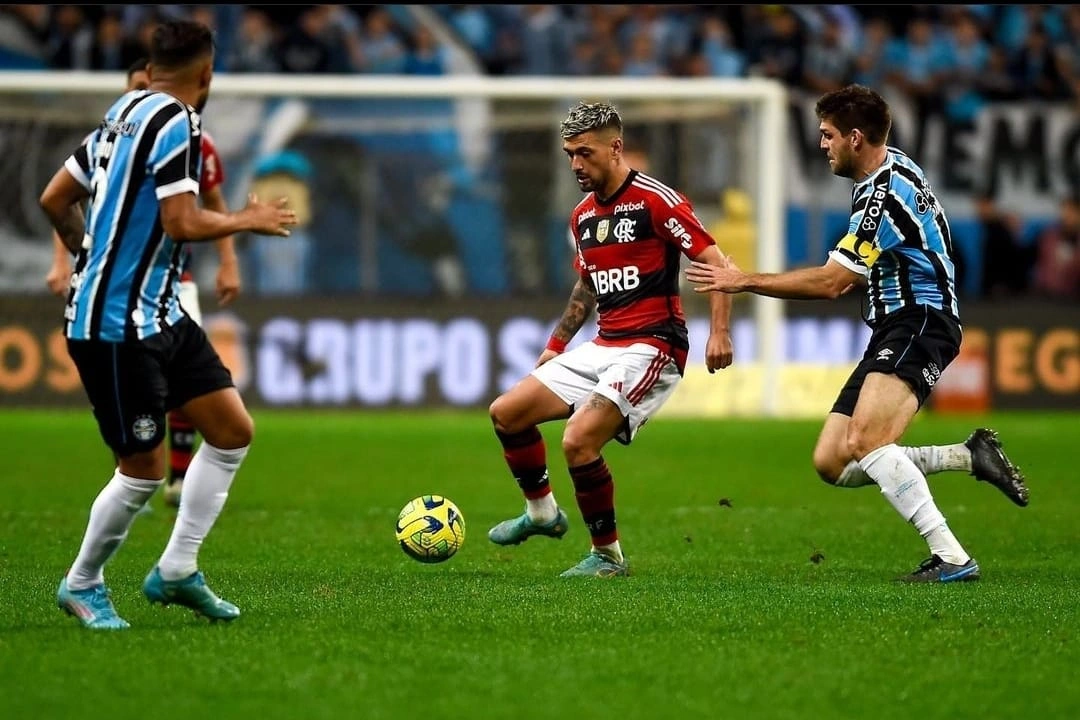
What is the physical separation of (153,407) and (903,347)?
11.5 ft

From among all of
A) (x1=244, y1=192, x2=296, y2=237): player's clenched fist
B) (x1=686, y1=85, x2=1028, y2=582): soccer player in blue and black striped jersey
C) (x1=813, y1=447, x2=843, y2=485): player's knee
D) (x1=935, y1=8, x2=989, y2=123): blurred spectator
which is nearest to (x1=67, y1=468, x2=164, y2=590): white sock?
(x1=244, y1=192, x2=296, y2=237): player's clenched fist

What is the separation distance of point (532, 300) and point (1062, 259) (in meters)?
7.13

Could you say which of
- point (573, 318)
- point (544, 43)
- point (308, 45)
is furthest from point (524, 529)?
point (544, 43)

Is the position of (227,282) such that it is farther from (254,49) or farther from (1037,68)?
(1037,68)

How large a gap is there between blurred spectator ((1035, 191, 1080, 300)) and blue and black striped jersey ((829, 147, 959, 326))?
14.0 metres

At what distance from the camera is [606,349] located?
322 inches

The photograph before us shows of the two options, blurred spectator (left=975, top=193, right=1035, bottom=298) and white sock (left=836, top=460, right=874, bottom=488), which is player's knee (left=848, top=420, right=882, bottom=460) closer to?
white sock (left=836, top=460, right=874, bottom=488)

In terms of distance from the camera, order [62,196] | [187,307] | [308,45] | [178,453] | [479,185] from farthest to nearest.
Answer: [308,45] < [479,185] < [178,453] < [187,307] < [62,196]

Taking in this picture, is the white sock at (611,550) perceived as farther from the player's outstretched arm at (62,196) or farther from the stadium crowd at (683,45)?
the stadium crowd at (683,45)

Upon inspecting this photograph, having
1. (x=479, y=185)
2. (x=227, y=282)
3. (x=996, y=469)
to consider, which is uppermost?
(x=479, y=185)

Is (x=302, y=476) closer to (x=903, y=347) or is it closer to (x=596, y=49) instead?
(x=903, y=347)

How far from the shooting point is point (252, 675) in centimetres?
534

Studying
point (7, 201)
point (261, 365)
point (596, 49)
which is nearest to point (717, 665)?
point (261, 365)

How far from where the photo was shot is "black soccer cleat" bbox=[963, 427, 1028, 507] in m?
8.00
